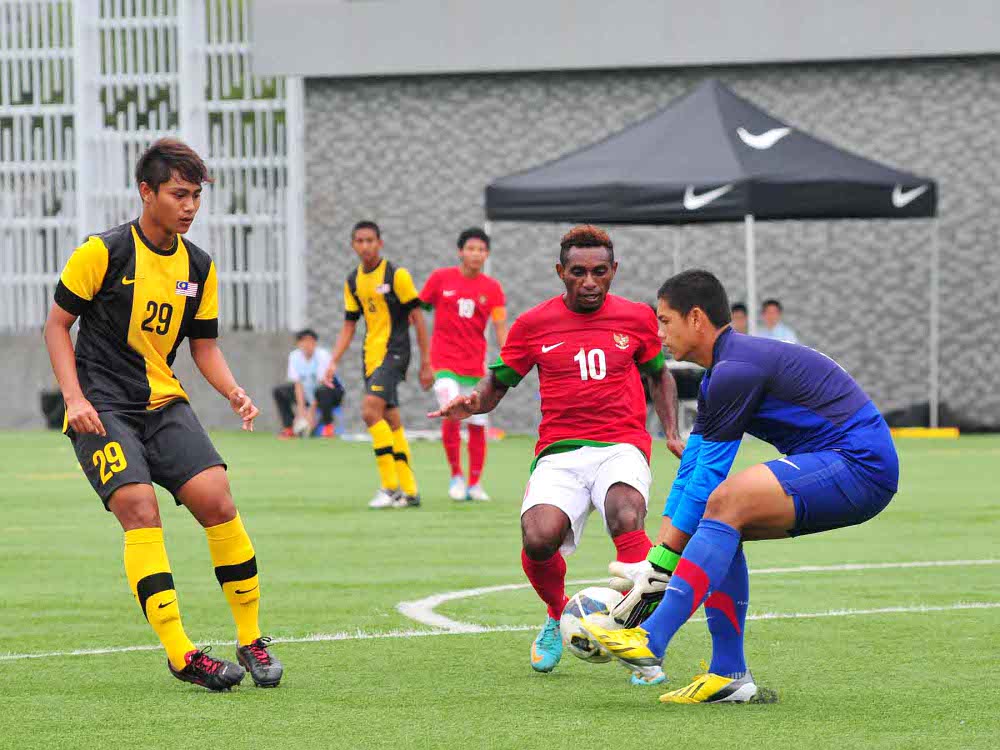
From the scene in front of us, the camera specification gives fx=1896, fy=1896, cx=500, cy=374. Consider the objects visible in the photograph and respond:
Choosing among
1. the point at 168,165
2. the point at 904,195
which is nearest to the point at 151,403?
the point at 168,165

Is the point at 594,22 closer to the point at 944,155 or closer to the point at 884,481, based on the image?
the point at 944,155

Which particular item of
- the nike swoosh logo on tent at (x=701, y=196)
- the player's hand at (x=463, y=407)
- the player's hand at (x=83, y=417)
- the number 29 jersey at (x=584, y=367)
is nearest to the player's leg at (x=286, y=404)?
the nike swoosh logo on tent at (x=701, y=196)

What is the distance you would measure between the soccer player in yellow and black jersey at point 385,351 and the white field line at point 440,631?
21.4 feet

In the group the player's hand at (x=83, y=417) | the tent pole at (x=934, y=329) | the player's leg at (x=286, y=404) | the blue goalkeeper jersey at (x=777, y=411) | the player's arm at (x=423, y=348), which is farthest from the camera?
the player's leg at (x=286, y=404)

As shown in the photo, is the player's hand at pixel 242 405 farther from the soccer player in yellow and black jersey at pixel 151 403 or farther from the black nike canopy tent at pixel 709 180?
the black nike canopy tent at pixel 709 180

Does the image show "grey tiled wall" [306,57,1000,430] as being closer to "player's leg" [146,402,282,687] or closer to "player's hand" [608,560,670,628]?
"player's leg" [146,402,282,687]

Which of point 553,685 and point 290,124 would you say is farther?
point 290,124

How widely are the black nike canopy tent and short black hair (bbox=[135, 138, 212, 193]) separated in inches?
572

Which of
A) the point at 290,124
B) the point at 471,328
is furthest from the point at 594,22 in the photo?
the point at 471,328

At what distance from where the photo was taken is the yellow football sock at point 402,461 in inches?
594

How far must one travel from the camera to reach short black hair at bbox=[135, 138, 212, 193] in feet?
22.9

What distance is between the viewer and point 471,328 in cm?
1623

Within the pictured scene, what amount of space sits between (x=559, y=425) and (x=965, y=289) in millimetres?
20508

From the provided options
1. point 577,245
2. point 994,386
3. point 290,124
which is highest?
point 290,124
